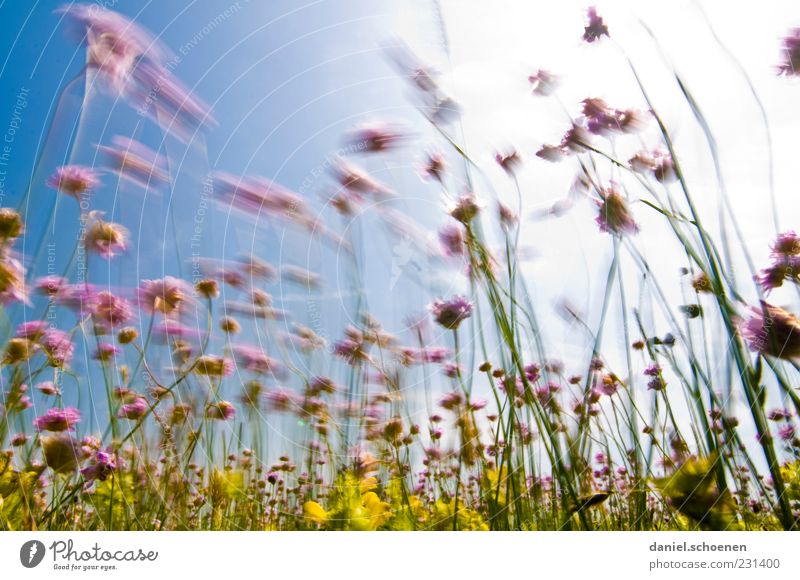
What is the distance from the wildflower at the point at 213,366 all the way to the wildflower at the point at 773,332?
2.49 feet

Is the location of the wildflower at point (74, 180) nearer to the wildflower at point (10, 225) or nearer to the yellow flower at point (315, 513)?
the wildflower at point (10, 225)

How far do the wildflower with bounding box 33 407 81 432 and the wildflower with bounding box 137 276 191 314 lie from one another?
0.18m

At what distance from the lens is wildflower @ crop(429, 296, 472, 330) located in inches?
36.8

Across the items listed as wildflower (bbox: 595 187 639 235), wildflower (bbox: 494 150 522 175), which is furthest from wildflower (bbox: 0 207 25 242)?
wildflower (bbox: 595 187 639 235)

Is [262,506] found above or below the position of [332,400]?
below

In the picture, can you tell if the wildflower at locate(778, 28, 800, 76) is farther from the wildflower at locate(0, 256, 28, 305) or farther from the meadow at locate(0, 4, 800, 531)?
the wildflower at locate(0, 256, 28, 305)

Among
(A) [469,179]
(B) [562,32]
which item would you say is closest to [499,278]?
(A) [469,179]

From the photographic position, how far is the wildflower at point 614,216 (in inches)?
37.0

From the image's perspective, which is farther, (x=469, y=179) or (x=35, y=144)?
(x=469, y=179)

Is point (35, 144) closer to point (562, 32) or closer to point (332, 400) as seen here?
point (332, 400)

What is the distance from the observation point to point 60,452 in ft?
2.79
